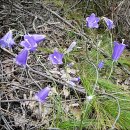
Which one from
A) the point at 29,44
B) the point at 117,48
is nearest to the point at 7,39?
the point at 29,44

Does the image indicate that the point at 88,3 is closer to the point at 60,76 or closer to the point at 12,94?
the point at 60,76

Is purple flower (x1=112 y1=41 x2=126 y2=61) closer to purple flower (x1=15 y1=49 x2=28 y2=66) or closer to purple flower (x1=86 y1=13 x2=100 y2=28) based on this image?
purple flower (x1=86 y1=13 x2=100 y2=28)

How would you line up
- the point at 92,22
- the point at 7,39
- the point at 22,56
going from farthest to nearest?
the point at 92,22 < the point at 7,39 < the point at 22,56

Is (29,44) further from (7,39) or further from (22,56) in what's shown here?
(7,39)

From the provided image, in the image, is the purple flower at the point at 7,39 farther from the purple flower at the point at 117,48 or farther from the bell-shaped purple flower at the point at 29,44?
the purple flower at the point at 117,48

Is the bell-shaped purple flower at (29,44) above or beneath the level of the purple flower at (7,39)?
above

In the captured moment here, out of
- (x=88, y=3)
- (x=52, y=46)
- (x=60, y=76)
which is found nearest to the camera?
(x=60, y=76)

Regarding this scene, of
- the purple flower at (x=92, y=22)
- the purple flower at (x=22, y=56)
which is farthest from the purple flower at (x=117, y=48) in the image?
the purple flower at (x=22, y=56)

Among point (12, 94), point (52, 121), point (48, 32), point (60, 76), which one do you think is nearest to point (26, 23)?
point (48, 32)
